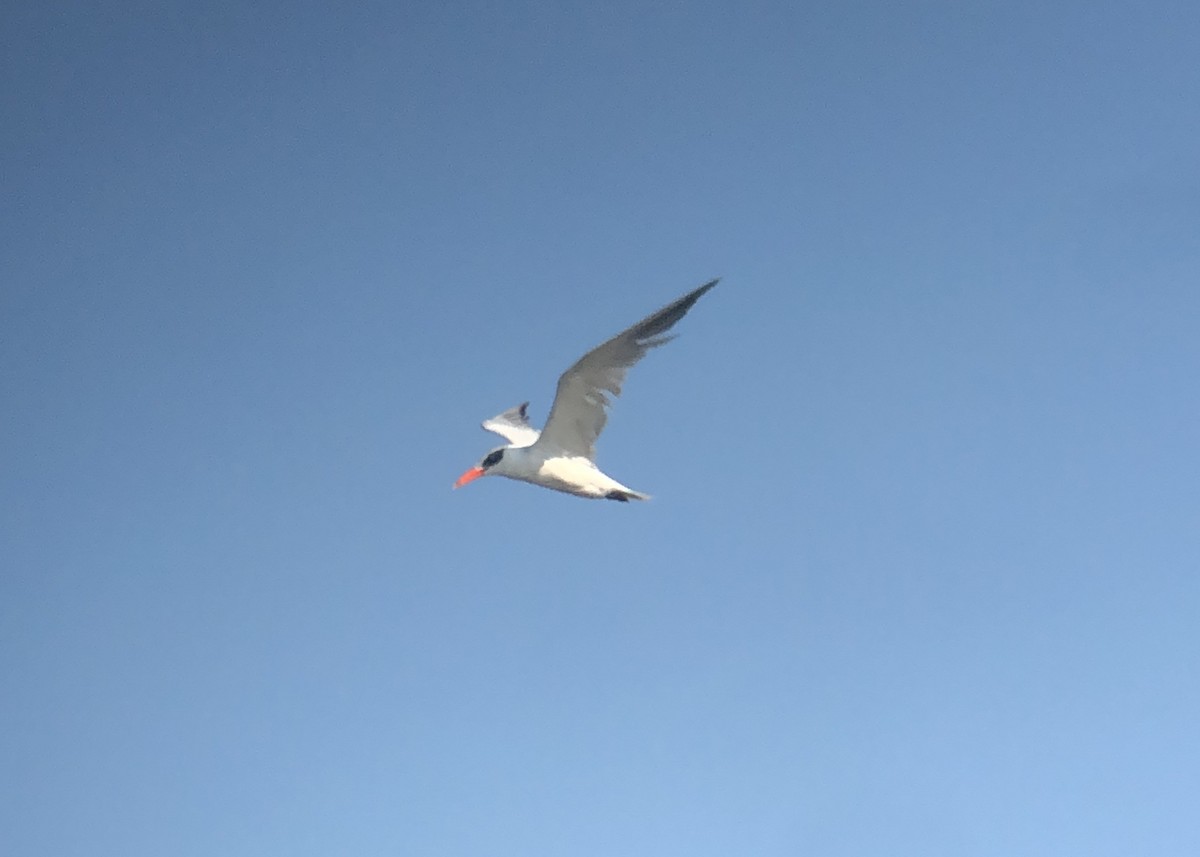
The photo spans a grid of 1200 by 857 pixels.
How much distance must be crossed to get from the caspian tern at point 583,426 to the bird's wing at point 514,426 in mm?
2369

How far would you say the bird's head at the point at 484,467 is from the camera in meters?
19.2

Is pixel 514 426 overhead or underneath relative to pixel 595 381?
overhead

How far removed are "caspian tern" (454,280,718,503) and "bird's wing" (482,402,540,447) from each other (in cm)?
237

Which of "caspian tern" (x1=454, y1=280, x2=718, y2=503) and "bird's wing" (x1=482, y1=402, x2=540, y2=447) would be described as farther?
"bird's wing" (x1=482, y1=402, x2=540, y2=447)

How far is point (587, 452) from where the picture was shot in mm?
18719

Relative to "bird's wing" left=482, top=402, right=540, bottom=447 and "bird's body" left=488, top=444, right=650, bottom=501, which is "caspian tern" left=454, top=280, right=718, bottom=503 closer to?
"bird's body" left=488, top=444, right=650, bottom=501

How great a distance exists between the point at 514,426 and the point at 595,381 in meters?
4.88

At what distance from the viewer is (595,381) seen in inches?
699

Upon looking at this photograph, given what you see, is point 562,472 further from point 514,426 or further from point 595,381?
point 514,426

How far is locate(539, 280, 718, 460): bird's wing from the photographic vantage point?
16719mm

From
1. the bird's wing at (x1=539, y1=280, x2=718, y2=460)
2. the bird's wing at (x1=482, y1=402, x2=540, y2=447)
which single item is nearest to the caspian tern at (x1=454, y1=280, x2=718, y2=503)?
the bird's wing at (x1=539, y1=280, x2=718, y2=460)

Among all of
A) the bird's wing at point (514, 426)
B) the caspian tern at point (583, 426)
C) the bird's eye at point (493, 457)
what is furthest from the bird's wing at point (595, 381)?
the bird's wing at point (514, 426)

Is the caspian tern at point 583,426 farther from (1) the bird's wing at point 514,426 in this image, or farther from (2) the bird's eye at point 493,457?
(1) the bird's wing at point 514,426

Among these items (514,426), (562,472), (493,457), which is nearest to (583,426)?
(562,472)
